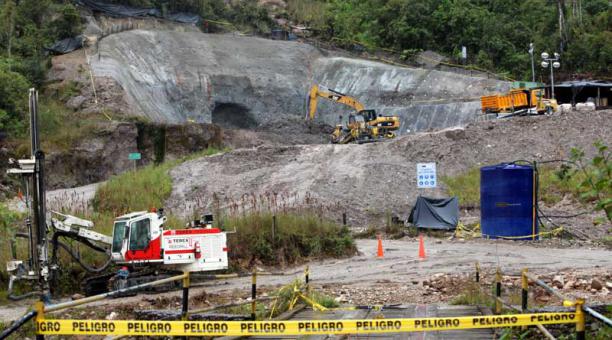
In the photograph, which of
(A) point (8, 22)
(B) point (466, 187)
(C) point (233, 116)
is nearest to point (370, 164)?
(B) point (466, 187)

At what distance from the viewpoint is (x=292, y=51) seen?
69750mm

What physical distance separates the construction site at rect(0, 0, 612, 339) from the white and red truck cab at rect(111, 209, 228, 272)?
0.05 metres

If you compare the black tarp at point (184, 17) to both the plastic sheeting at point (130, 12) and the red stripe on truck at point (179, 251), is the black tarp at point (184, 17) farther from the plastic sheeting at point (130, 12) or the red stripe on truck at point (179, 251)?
the red stripe on truck at point (179, 251)

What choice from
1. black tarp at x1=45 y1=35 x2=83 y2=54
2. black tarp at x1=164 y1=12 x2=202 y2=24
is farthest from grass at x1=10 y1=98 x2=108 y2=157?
black tarp at x1=164 y1=12 x2=202 y2=24

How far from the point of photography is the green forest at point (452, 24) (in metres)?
67.4

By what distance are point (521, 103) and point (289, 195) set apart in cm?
1657

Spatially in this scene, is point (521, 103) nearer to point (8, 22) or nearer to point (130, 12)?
point (130, 12)

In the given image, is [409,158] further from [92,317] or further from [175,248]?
[92,317]

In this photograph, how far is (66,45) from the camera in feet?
192

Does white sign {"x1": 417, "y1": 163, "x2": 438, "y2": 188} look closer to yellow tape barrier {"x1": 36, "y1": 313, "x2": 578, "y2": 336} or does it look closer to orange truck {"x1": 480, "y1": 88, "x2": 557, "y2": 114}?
orange truck {"x1": 480, "y1": 88, "x2": 557, "y2": 114}

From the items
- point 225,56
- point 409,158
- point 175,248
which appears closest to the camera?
point 175,248

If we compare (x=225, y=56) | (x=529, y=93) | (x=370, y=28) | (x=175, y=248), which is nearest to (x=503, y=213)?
(x=175, y=248)

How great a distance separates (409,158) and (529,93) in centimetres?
960

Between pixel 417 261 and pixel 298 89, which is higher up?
pixel 298 89
